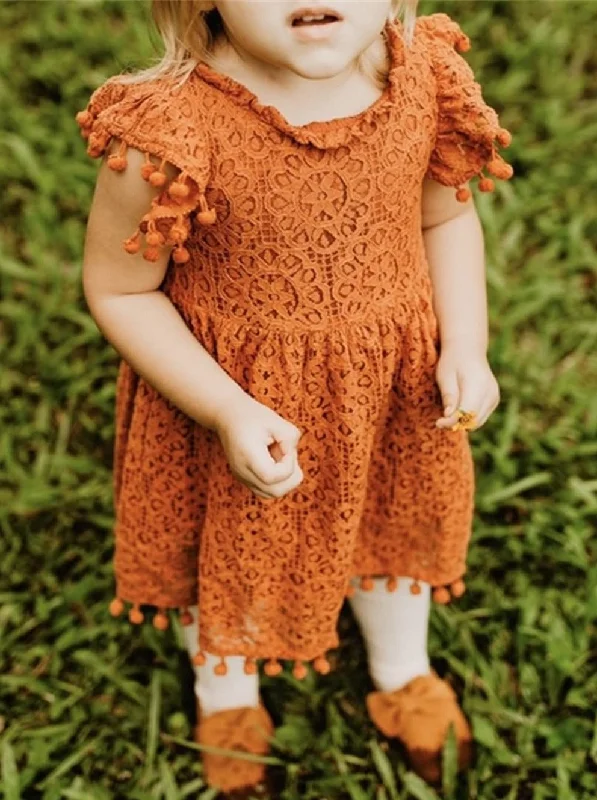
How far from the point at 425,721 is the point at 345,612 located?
0.83 feet

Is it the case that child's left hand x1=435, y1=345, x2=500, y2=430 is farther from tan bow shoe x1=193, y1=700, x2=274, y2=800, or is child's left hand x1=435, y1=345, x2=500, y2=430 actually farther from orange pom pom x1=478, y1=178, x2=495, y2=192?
tan bow shoe x1=193, y1=700, x2=274, y2=800

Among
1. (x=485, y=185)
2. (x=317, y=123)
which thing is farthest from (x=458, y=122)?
(x=317, y=123)

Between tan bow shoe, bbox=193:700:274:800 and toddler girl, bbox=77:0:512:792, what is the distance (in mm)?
150

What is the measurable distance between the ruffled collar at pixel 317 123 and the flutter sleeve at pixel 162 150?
3cm

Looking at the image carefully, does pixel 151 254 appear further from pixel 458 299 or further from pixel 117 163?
pixel 458 299

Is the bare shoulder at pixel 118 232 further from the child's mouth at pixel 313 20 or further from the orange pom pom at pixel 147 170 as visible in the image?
the child's mouth at pixel 313 20

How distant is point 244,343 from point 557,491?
2.96 ft

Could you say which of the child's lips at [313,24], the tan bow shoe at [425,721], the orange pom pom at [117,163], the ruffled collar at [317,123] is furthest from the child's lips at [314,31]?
the tan bow shoe at [425,721]

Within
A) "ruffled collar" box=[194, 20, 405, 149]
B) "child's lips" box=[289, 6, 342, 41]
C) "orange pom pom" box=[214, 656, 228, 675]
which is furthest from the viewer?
"orange pom pom" box=[214, 656, 228, 675]

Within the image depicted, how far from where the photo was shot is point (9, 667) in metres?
1.75

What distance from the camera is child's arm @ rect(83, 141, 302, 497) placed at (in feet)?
3.60

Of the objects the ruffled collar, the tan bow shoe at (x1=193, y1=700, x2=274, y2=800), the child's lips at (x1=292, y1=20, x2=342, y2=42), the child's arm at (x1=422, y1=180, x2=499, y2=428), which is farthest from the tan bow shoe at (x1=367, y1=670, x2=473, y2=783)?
the child's lips at (x1=292, y1=20, x2=342, y2=42)

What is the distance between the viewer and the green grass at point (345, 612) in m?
1.63

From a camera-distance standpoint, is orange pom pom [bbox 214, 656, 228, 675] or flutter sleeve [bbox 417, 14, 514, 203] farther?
orange pom pom [bbox 214, 656, 228, 675]
